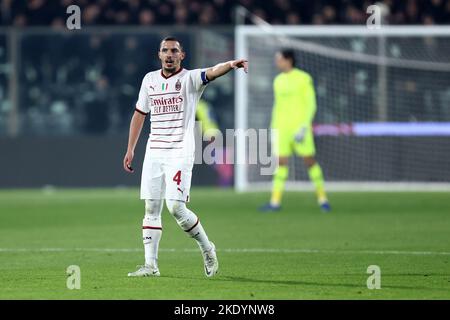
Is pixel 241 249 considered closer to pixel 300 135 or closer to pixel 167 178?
pixel 167 178

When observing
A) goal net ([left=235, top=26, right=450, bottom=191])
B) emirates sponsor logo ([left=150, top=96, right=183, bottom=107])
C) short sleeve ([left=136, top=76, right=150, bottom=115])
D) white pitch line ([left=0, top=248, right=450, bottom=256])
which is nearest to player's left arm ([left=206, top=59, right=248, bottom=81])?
emirates sponsor logo ([left=150, top=96, right=183, bottom=107])

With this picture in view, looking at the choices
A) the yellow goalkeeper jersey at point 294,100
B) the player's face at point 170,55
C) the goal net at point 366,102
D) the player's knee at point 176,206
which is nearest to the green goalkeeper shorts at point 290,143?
the yellow goalkeeper jersey at point 294,100

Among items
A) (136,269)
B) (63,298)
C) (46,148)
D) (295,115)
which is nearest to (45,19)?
(46,148)

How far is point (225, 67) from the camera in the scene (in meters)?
9.93

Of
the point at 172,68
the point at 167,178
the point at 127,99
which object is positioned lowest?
the point at 167,178

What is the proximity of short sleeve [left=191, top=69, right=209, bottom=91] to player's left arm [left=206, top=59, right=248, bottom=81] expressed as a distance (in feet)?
0.29

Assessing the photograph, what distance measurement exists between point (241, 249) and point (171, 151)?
272 centimetres

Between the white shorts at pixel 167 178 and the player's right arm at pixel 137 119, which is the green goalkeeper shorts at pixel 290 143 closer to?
the player's right arm at pixel 137 119

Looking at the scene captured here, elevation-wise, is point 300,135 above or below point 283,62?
below

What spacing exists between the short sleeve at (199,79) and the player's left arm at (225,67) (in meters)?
0.09

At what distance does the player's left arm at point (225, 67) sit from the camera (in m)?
9.82

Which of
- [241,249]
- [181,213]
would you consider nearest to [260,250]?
[241,249]

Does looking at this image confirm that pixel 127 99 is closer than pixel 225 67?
No

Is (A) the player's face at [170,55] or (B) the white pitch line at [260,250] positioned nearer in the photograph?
(A) the player's face at [170,55]
